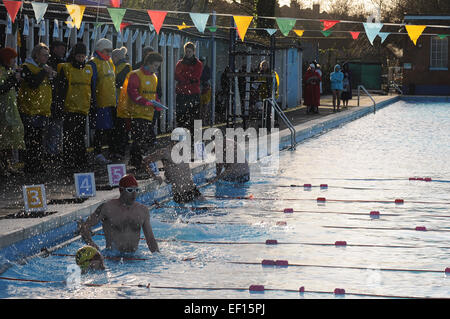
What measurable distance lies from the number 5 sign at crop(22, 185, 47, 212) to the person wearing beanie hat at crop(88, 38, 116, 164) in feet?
15.0

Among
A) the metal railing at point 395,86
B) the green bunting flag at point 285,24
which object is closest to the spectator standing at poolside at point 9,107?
the green bunting flag at point 285,24

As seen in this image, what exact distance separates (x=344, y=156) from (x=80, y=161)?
22.5 feet

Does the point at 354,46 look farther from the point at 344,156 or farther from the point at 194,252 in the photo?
the point at 194,252

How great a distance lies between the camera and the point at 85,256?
26.1ft

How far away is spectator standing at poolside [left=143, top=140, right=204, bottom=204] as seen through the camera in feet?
38.2

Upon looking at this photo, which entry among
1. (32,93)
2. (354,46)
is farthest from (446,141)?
(354,46)

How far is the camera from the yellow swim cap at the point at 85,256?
7961mm

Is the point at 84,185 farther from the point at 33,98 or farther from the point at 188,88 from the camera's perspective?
the point at 188,88

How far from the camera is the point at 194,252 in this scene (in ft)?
30.6

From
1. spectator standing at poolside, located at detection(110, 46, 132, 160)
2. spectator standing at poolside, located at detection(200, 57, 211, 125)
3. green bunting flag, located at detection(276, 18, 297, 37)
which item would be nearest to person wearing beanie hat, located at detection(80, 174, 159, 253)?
spectator standing at poolside, located at detection(110, 46, 132, 160)

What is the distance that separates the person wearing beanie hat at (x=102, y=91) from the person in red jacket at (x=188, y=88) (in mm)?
2426

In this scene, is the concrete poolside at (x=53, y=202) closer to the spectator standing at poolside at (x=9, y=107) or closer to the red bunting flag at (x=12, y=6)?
the spectator standing at poolside at (x=9, y=107)

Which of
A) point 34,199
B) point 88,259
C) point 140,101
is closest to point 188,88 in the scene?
point 140,101

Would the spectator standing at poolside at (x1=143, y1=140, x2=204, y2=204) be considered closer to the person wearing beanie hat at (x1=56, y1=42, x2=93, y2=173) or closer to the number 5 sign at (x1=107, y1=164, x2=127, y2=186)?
the number 5 sign at (x1=107, y1=164, x2=127, y2=186)
